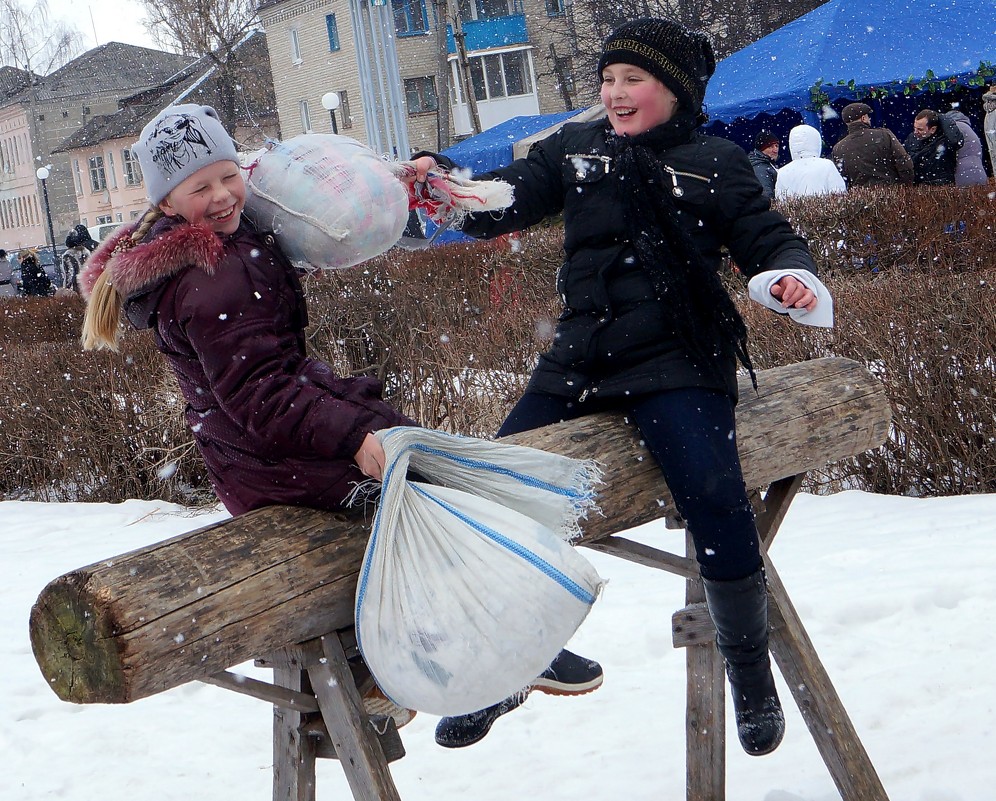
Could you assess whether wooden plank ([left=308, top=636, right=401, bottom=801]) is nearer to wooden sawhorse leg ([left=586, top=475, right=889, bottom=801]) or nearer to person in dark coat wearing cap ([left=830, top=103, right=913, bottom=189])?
wooden sawhorse leg ([left=586, top=475, right=889, bottom=801])

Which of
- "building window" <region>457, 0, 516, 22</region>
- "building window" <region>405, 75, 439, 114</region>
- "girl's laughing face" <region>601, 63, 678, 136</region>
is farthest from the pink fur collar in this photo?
"building window" <region>457, 0, 516, 22</region>

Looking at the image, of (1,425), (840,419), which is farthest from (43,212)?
(840,419)

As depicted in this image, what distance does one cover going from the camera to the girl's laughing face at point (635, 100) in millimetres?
2918

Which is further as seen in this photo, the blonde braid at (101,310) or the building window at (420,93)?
the building window at (420,93)

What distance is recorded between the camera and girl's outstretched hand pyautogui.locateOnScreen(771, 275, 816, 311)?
264 cm

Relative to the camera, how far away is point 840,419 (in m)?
3.39

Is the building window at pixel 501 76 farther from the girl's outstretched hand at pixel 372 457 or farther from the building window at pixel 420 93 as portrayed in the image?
the girl's outstretched hand at pixel 372 457

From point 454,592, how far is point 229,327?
0.67 m

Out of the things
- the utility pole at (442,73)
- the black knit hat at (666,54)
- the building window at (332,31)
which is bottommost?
the black knit hat at (666,54)

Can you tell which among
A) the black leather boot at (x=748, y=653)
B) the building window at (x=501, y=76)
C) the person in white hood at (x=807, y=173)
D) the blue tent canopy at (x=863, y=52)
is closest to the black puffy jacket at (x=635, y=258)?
the black leather boot at (x=748, y=653)

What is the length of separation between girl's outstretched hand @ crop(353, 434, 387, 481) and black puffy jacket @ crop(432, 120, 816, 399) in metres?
0.77

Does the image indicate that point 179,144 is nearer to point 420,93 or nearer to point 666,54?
point 666,54

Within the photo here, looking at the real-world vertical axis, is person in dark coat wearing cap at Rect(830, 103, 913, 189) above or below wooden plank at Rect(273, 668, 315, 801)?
above

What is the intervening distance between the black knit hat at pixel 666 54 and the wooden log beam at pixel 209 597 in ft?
2.92
